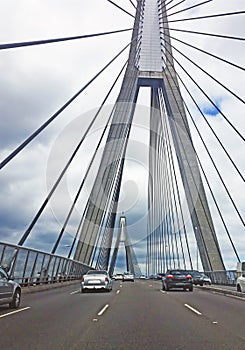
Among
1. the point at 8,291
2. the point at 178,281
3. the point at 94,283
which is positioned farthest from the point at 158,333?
the point at 178,281

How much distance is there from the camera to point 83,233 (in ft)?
133

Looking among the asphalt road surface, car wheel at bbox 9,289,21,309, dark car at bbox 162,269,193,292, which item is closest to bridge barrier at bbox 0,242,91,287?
car wheel at bbox 9,289,21,309

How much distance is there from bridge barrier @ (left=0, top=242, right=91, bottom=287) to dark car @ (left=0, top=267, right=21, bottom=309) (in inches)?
157

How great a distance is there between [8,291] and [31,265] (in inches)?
486

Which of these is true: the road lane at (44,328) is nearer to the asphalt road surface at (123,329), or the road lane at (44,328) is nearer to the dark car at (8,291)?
the asphalt road surface at (123,329)

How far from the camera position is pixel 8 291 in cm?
1492

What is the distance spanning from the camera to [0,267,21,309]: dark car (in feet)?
47.2

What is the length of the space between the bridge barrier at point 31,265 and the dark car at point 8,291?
399 centimetres

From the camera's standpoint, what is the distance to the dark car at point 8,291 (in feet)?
47.2

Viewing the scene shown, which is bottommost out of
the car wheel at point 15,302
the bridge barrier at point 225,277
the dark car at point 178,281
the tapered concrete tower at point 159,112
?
the car wheel at point 15,302

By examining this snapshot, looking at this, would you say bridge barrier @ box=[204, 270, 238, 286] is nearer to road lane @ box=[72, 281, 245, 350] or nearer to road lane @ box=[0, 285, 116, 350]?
road lane @ box=[0, 285, 116, 350]

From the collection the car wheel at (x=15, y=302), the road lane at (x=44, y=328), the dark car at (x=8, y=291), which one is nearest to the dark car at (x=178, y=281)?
the dark car at (x=8, y=291)

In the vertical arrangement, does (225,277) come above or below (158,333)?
above

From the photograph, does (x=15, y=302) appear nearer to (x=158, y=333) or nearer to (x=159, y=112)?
(x=158, y=333)
